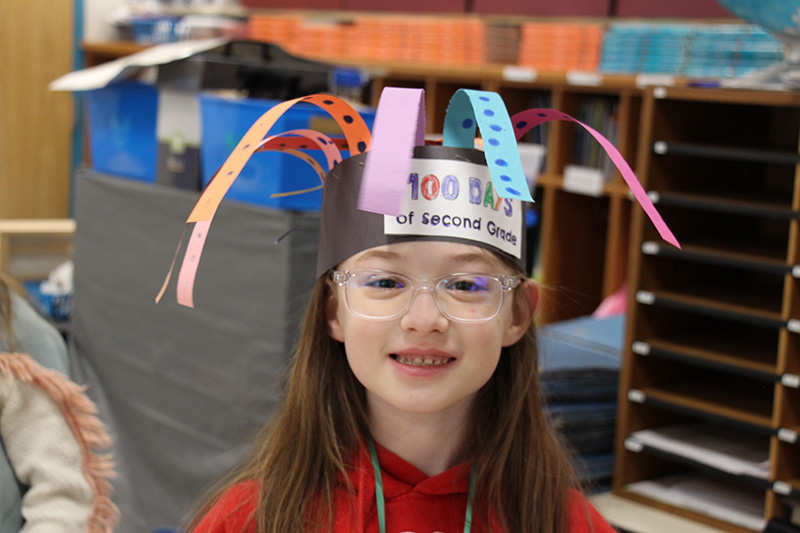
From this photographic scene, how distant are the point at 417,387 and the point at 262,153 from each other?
0.91 meters

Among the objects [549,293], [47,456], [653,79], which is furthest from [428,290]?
[653,79]

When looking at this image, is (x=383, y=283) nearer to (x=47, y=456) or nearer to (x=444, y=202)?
(x=444, y=202)

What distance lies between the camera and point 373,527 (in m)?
0.99

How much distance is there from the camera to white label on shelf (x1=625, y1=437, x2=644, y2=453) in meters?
1.74

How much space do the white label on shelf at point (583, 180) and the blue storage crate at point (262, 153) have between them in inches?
64.4

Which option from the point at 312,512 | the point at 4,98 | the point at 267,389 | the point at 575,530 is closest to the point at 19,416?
the point at 312,512

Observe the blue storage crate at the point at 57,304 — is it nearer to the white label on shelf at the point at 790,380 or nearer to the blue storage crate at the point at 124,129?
the blue storage crate at the point at 124,129

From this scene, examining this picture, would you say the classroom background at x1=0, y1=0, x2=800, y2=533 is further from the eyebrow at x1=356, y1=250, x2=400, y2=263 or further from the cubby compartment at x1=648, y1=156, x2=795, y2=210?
the eyebrow at x1=356, y1=250, x2=400, y2=263

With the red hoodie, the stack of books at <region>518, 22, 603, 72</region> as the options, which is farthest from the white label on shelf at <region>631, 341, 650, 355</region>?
the stack of books at <region>518, 22, 603, 72</region>

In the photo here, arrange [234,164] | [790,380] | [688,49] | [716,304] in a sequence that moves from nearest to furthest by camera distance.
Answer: [234,164], [790,380], [716,304], [688,49]

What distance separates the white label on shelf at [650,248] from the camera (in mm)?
1688

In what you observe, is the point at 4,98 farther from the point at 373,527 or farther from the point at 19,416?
the point at 373,527

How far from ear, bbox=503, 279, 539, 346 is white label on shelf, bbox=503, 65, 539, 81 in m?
2.48

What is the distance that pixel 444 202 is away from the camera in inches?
35.1
